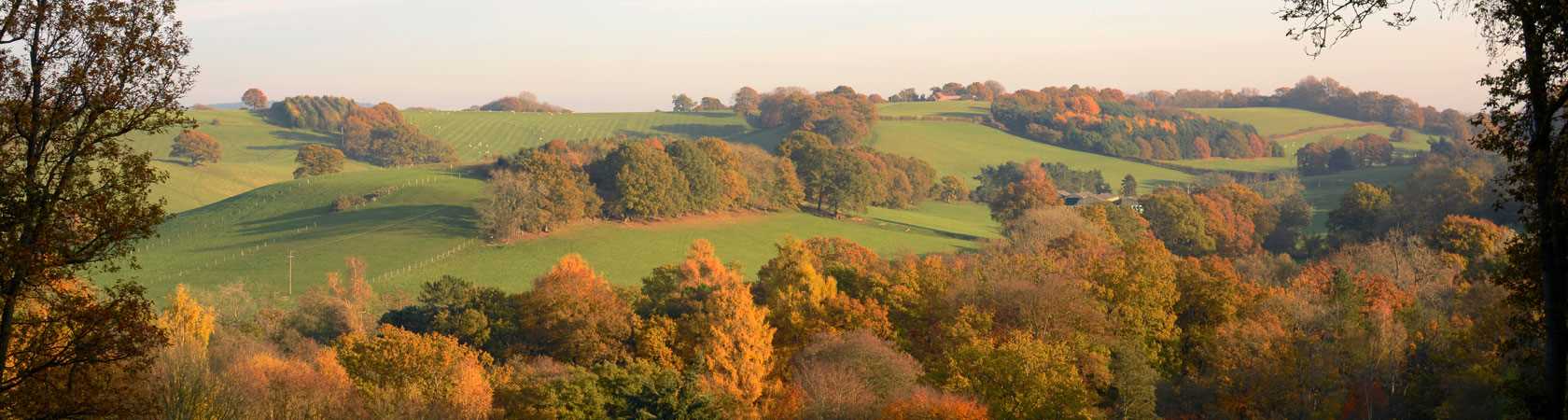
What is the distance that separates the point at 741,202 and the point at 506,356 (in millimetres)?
50694

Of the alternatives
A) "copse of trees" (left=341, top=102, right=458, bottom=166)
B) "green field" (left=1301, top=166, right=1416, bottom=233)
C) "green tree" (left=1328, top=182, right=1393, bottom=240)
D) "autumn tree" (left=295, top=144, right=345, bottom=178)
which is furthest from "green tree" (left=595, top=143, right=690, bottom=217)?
"green field" (left=1301, top=166, right=1416, bottom=233)

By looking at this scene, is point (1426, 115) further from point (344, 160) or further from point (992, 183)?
point (344, 160)

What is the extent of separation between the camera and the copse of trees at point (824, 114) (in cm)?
15350

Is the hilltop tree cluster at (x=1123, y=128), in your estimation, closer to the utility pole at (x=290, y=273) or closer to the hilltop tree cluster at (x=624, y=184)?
the hilltop tree cluster at (x=624, y=184)

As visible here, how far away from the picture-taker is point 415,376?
4241 cm

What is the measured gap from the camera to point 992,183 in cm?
13612

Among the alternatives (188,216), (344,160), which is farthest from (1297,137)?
(188,216)

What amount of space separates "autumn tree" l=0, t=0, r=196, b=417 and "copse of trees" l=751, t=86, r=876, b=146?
450 ft

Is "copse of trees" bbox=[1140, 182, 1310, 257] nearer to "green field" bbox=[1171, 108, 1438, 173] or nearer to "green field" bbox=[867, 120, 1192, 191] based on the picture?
"green field" bbox=[867, 120, 1192, 191]

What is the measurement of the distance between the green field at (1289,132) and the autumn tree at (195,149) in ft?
406

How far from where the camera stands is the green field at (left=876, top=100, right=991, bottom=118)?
7274 inches

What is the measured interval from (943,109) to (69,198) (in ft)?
595

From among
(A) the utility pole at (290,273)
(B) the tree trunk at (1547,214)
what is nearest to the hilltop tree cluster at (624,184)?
(A) the utility pole at (290,273)

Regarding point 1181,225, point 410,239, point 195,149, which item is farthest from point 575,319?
point 195,149
